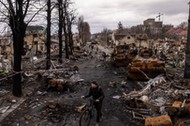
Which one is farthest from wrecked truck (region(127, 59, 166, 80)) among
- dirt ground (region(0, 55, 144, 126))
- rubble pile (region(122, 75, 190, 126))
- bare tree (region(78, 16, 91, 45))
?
bare tree (region(78, 16, 91, 45))

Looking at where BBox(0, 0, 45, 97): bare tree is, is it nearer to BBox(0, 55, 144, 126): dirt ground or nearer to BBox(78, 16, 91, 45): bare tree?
BBox(0, 55, 144, 126): dirt ground

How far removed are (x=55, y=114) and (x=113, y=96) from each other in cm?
449

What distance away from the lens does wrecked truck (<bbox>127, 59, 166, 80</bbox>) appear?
65.1 feet

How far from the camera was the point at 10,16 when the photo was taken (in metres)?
13.7

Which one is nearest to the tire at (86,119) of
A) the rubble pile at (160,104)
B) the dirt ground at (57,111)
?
the dirt ground at (57,111)

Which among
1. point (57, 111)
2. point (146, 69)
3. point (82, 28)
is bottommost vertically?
point (57, 111)

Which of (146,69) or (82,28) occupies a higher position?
(82,28)

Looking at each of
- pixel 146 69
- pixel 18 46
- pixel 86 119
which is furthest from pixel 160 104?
pixel 146 69

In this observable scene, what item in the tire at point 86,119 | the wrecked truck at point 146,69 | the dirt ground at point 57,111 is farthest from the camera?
the wrecked truck at point 146,69

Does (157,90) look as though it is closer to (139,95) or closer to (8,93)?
(139,95)

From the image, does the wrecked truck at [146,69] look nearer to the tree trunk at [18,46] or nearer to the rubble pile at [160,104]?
the rubble pile at [160,104]

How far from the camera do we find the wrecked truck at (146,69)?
781 inches

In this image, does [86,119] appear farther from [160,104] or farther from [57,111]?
[160,104]

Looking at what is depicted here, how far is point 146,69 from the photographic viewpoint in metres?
20.0
